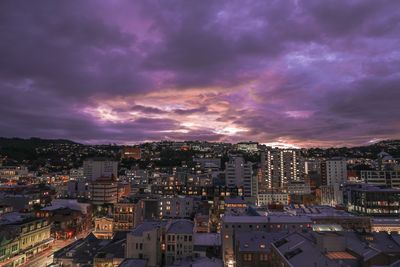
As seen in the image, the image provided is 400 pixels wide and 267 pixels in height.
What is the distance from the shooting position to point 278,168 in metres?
168

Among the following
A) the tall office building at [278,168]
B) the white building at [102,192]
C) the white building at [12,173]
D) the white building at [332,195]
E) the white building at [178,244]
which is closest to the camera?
the white building at [178,244]

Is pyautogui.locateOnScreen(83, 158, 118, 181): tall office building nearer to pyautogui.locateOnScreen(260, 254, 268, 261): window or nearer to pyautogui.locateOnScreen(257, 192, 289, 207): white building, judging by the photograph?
pyautogui.locateOnScreen(257, 192, 289, 207): white building

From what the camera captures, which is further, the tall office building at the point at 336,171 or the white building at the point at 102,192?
the tall office building at the point at 336,171

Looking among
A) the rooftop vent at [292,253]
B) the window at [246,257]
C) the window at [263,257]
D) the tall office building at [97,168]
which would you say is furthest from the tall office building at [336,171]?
the rooftop vent at [292,253]

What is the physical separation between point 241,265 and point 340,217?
40.4 meters

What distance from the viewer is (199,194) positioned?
403 ft

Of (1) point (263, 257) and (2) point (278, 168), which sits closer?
(1) point (263, 257)

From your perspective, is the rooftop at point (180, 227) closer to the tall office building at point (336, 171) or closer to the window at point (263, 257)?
the window at point (263, 257)

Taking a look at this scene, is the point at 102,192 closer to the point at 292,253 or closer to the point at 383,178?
the point at 292,253

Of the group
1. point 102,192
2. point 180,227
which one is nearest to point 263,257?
point 180,227

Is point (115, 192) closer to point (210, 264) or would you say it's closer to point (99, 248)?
point (99, 248)

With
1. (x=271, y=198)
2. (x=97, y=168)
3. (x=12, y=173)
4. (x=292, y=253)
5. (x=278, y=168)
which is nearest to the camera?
(x=292, y=253)

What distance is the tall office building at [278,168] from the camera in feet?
540

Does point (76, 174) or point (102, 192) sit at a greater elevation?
point (76, 174)
